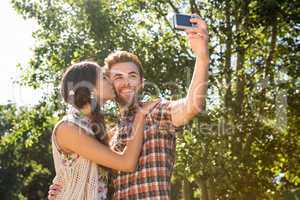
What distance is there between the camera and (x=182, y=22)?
3371 millimetres

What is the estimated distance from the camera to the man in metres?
3.36

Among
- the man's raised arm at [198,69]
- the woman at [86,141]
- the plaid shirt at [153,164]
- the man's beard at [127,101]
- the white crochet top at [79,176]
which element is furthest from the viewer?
the man's beard at [127,101]

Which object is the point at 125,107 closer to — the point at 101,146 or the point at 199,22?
the point at 101,146

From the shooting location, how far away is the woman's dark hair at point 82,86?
3.81 m

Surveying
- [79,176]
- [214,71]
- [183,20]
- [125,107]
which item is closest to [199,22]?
[183,20]

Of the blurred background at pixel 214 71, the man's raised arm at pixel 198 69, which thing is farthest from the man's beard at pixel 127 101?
the blurred background at pixel 214 71

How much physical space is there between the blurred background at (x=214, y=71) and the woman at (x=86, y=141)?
9.93 m

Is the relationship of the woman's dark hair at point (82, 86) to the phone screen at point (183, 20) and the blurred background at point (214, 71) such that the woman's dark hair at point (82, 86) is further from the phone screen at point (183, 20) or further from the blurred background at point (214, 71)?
the blurred background at point (214, 71)

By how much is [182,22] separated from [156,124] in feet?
2.36

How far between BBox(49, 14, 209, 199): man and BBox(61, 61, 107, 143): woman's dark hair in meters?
0.16

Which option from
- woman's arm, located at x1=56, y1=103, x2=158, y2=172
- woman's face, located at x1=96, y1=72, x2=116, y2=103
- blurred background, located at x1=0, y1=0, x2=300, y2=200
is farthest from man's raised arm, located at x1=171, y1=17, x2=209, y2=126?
blurred background, located at x1=0, y1=0, x2=300, y2=200

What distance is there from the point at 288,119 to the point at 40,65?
7913 mm

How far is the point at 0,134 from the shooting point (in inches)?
1826

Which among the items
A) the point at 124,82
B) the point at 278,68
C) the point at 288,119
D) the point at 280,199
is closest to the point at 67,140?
the point at 124,82
